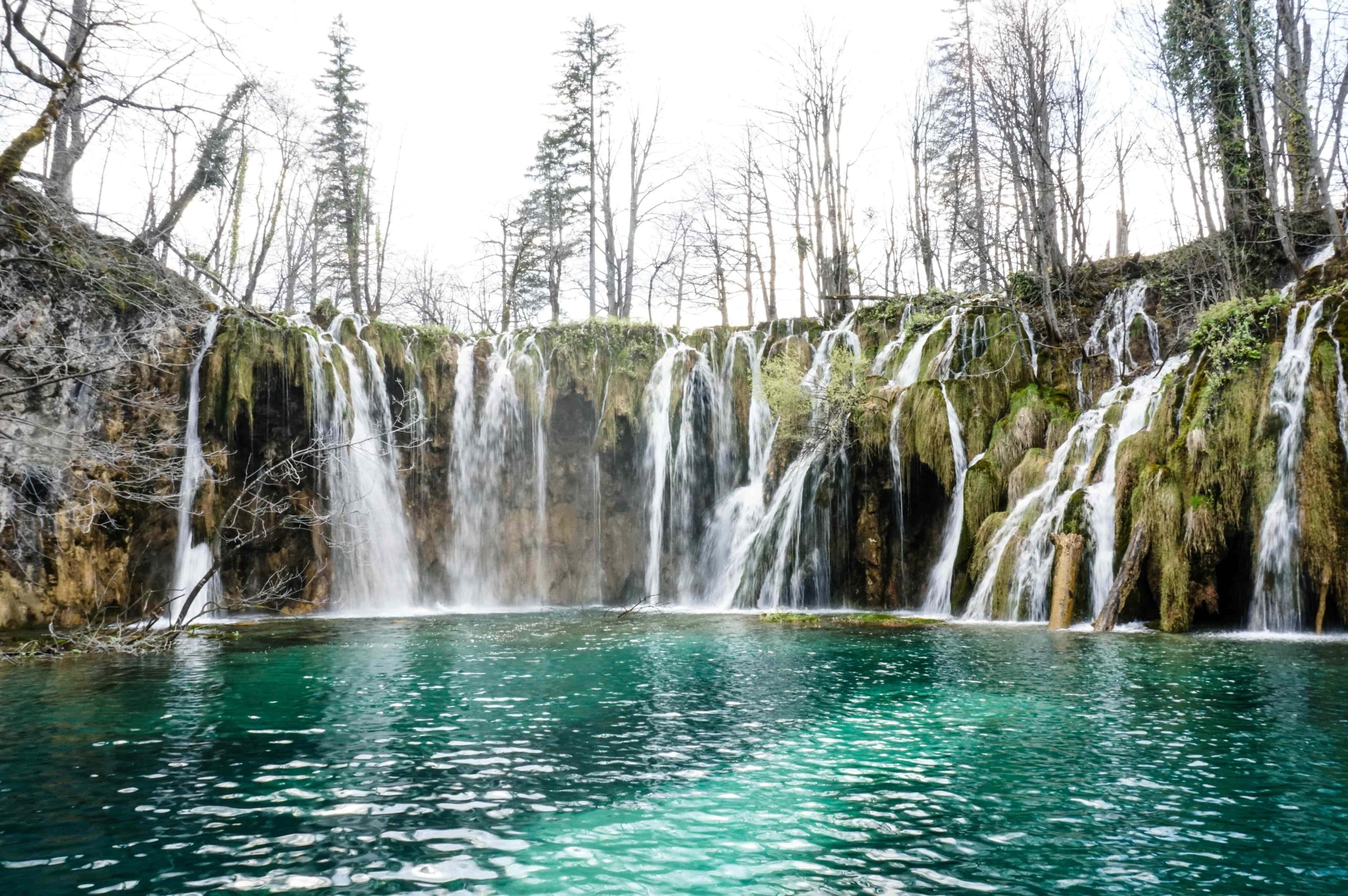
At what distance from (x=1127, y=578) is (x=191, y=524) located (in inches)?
695

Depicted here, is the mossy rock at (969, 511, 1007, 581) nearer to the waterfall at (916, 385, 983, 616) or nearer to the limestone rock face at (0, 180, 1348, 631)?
the limestone rock face at (0, 180, 1348, 631)

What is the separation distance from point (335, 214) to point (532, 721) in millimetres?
28532

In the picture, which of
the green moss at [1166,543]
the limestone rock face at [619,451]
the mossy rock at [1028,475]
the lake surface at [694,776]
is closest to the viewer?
the lake surface at [694,776]

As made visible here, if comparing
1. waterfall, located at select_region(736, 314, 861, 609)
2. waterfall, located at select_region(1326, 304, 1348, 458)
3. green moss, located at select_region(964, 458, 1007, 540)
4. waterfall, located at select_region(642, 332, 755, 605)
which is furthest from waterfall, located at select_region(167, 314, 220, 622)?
waterfall, located at select_region(1326, 304, 1348, 458)

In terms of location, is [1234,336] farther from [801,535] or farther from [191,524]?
[191,524]

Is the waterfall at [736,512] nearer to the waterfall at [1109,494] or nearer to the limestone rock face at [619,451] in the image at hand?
the limestone rock face at [619,451]

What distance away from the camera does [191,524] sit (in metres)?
17.1

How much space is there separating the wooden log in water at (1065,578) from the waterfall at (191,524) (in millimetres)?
15704

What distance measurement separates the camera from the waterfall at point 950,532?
14531 mm

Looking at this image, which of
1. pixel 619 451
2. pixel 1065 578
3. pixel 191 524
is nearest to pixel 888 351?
pixel 619 451

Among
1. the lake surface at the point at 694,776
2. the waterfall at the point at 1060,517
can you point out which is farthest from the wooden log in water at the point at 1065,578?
the lake surface at the point at 694,776

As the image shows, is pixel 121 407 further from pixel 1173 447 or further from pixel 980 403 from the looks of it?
pixel 1173 447

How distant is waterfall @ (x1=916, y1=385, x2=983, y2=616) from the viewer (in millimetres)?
14531

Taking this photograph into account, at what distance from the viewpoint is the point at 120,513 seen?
53.0 ft
